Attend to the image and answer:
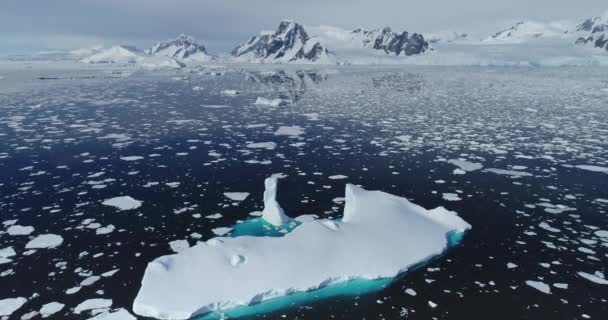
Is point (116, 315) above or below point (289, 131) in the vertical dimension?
below

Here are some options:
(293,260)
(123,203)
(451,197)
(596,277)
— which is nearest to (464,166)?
(451,197)

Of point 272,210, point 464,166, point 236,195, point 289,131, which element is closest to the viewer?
point 272,210

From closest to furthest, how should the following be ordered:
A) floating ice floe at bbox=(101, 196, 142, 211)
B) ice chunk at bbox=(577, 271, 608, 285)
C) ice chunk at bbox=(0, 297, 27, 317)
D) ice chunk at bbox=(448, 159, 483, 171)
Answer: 1. ice chunk at bbox=(0, 297, 27, 317)
2. ice chunk at bbox=(577, 271, 608, 285)
3. floating ice floe at bbox=(101, 196, 142, 211)
4. ice chunk at bbox=(448, 159, 483, 171)

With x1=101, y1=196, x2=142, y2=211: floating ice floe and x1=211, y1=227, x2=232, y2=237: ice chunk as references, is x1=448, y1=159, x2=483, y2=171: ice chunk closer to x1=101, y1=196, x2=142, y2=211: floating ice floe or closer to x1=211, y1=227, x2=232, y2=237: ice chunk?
x1=211, y1=227, x2=232, y2=237: ice chunk

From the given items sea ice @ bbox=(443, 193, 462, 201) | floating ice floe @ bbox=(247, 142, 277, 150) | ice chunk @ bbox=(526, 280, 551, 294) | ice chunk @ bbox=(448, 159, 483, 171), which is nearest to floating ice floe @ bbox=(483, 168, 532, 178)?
ice chunk @ bbox=(448, 159, 483, 171)

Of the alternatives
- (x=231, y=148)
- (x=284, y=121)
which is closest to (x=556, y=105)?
(x=284, y=121)

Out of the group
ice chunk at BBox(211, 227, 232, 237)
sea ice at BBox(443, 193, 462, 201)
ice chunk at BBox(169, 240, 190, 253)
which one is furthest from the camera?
sea ice at BBox(443, 193, 462, 201)

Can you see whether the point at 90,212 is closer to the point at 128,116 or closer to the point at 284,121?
the point at 284,121

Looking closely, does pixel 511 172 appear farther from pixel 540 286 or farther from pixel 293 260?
pixel 293 260
